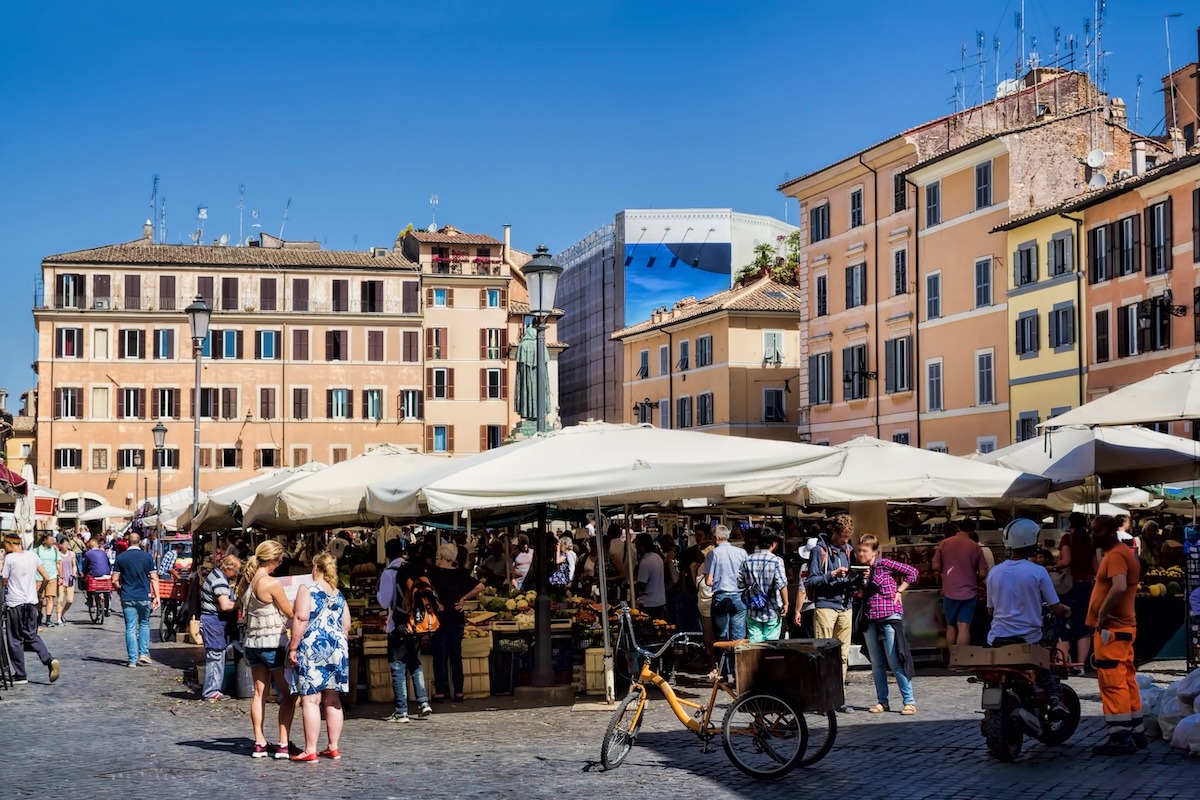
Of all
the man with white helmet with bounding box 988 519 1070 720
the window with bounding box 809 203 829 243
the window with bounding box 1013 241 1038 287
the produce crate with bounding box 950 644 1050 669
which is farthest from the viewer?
the window with bounding box 809 203 829 243

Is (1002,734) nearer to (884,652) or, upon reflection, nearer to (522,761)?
(884,652)

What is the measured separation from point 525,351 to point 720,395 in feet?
82.3

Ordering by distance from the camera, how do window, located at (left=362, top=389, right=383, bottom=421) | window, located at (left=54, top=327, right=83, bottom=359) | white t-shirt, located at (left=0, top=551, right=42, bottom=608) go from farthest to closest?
1. window, located at (left=362, top=389, right=383, bottom=421)
2. window, located at (left=54, top=327, right=83, bottom=359)
3. white t-shirt, located at (left=0, top=551, right=42, bottom=608)

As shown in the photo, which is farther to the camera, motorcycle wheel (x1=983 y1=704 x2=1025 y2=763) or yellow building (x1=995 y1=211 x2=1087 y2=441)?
yellow building (x1=995 y1=211 x2=1087 y2=441)

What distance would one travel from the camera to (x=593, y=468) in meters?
13.5

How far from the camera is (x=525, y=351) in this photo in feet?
141

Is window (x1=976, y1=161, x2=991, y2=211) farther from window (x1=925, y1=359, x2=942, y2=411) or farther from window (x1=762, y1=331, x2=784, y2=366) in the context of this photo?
window (x1=762, y1=331, x2=784, y2=366)

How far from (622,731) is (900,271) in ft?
139

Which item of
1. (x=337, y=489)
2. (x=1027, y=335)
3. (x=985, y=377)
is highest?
(x=1027, y=335)

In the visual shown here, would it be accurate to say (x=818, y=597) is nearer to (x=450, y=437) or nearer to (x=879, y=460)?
(x=879, y=460)

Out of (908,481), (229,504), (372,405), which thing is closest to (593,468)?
(908,481)

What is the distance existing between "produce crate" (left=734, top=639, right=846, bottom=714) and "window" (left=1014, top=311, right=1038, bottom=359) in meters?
35.5

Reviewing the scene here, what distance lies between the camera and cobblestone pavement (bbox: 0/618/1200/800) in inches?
391

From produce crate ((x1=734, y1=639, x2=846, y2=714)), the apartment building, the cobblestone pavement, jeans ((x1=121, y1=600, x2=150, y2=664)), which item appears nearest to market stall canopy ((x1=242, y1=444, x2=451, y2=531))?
jeans ((x1=121, y1=600, x2=150, y2=664))
